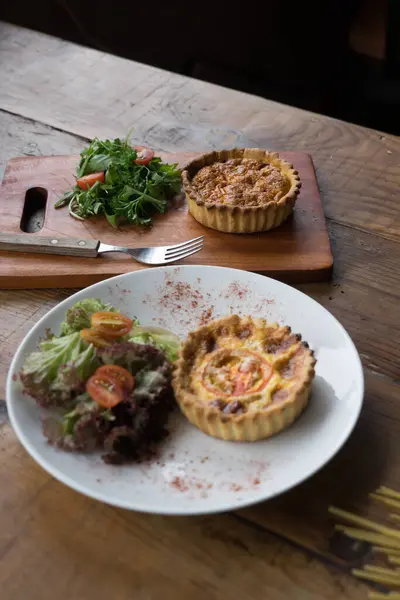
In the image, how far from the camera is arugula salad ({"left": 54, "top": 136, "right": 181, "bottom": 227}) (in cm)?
Result: 272

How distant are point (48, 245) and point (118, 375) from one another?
2.90 feet

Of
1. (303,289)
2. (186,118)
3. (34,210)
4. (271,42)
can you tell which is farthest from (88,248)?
(271,42)

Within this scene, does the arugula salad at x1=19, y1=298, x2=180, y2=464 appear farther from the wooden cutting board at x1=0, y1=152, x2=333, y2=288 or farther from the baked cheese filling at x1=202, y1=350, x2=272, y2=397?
the wooden cutting board at x1=0, y1=152, x2=333, y2=288

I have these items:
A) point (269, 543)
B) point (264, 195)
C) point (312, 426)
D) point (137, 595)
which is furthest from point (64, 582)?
point (264, 195)

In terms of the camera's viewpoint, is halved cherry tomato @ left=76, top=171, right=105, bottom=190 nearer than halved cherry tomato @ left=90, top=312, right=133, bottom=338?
No

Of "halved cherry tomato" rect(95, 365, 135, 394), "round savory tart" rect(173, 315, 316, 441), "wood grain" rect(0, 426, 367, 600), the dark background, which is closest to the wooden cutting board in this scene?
"round savory tart" rect(173, 315, 316, 441)

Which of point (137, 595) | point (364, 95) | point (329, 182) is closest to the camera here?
point (137, 595)

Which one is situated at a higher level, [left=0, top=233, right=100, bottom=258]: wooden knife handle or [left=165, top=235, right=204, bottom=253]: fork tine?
[left=165, top=235, right=204, bottom=253]: fork tine

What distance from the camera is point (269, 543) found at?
64.7 inches

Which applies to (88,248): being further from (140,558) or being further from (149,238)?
(140,558)

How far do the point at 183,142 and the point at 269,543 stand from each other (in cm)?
201

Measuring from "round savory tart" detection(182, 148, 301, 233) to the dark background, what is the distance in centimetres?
245

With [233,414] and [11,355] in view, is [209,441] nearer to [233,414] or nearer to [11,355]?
[233,414]

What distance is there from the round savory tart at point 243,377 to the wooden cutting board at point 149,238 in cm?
49
